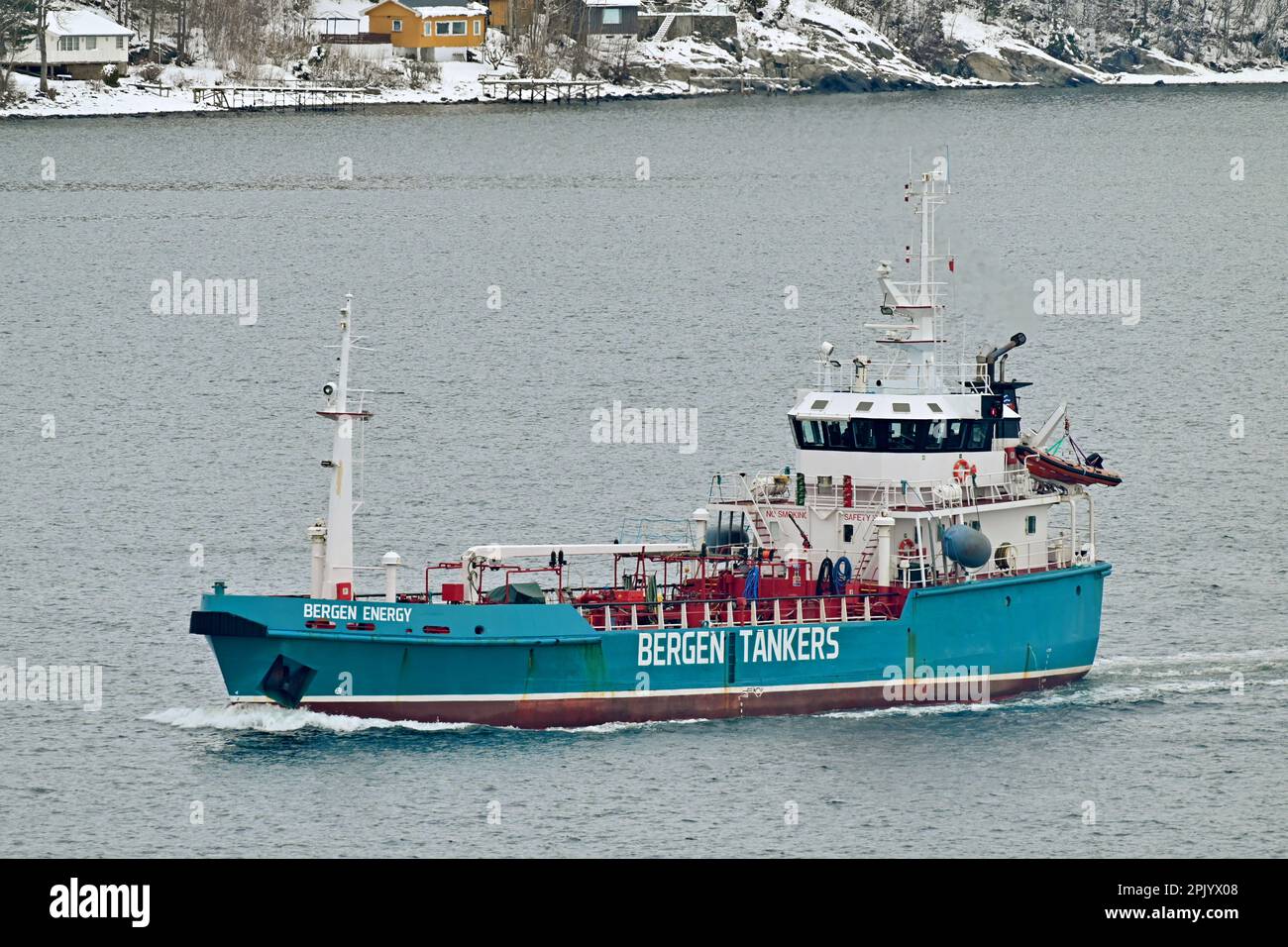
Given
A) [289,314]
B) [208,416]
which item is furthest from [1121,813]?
[289,314]

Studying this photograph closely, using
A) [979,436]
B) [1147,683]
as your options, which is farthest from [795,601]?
[1147,683]

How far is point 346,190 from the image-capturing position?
17188 centimetres

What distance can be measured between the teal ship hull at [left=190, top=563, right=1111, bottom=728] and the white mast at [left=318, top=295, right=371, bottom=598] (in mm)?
1773

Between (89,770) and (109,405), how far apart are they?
1796 inches

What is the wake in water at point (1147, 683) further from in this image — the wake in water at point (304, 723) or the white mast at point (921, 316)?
the white mast at point (921, 316)

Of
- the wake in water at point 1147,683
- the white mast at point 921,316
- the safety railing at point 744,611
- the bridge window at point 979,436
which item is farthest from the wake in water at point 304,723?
the white mast at point 921,316

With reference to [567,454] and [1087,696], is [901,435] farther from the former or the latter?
[567,454]

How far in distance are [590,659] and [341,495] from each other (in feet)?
21.2

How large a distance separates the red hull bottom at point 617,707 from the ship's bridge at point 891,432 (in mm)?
5366

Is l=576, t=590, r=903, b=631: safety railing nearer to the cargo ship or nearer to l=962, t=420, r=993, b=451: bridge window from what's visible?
the cargo ship

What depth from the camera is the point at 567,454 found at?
8919cm

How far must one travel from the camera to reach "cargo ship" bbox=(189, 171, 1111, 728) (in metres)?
57.0

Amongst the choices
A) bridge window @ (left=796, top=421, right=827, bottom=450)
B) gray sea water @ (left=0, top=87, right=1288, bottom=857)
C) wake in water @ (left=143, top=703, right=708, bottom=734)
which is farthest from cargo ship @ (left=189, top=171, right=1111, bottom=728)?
gray sea water @ (left=0, top=87, right=1288, bottom=857)

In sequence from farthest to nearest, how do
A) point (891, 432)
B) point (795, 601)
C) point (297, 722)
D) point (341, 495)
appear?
1. point (891, 432)
2. point (795, 601)
3. point (341, 495)
4. point (297, 722)
